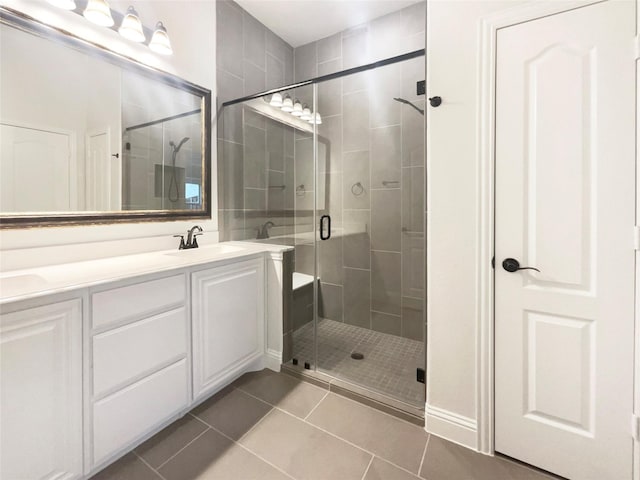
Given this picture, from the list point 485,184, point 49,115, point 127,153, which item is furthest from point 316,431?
point 49,115

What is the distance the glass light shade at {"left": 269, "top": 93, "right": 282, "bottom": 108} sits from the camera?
2.37 meters

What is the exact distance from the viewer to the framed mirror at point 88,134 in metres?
1.39

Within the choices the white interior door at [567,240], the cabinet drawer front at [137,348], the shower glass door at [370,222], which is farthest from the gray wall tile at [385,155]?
the cabinet drawer front at [137,348]

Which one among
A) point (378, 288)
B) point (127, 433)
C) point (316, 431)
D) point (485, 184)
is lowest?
point (316, 431)

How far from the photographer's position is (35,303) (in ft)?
3.47

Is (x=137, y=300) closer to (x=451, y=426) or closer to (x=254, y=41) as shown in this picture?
(x=451, y=426)

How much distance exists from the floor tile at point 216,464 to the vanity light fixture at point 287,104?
238cm

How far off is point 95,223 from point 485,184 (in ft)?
7.10

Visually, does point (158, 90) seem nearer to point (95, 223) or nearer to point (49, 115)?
point (49, 115)

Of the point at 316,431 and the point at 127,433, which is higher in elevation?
the point at 127,433

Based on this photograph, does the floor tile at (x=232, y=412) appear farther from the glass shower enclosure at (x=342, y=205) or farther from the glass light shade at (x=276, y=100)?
the glass light shade at (x=276, y=100)

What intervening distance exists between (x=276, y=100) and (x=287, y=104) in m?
0.10

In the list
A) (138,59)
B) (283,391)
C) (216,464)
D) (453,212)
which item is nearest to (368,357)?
(283,391)

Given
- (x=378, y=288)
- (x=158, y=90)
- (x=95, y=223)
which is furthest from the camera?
(x=378, y=288)
